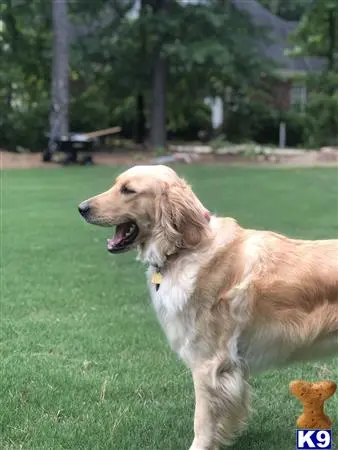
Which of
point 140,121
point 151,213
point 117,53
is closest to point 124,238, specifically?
point 151,213

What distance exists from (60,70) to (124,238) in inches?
797

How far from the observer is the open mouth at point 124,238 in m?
3.21

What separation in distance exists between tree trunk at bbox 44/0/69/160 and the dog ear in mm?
18906

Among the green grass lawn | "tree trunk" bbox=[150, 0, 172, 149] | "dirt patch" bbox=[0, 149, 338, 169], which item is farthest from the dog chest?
"tree trunk" bbox=[150, 0, 172, 149]

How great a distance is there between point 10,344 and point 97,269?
7.75ft

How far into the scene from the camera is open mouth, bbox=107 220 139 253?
321 centimetres

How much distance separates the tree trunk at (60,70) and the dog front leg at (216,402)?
752 inches

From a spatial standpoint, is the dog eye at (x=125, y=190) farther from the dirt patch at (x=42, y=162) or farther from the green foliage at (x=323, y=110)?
the green foliage at (x=323, y=110)

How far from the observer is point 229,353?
3.09 metres

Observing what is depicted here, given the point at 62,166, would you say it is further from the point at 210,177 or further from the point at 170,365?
the point at 170,365

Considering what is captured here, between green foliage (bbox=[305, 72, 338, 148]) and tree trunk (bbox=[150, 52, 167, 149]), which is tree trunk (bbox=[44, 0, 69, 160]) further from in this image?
green foliage (bbox=[305, 72, 338, 148])

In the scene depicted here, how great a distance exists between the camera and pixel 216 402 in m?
3.11

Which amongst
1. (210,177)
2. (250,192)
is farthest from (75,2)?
(250,192)

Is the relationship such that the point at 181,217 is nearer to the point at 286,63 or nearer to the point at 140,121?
the point at 140,121
